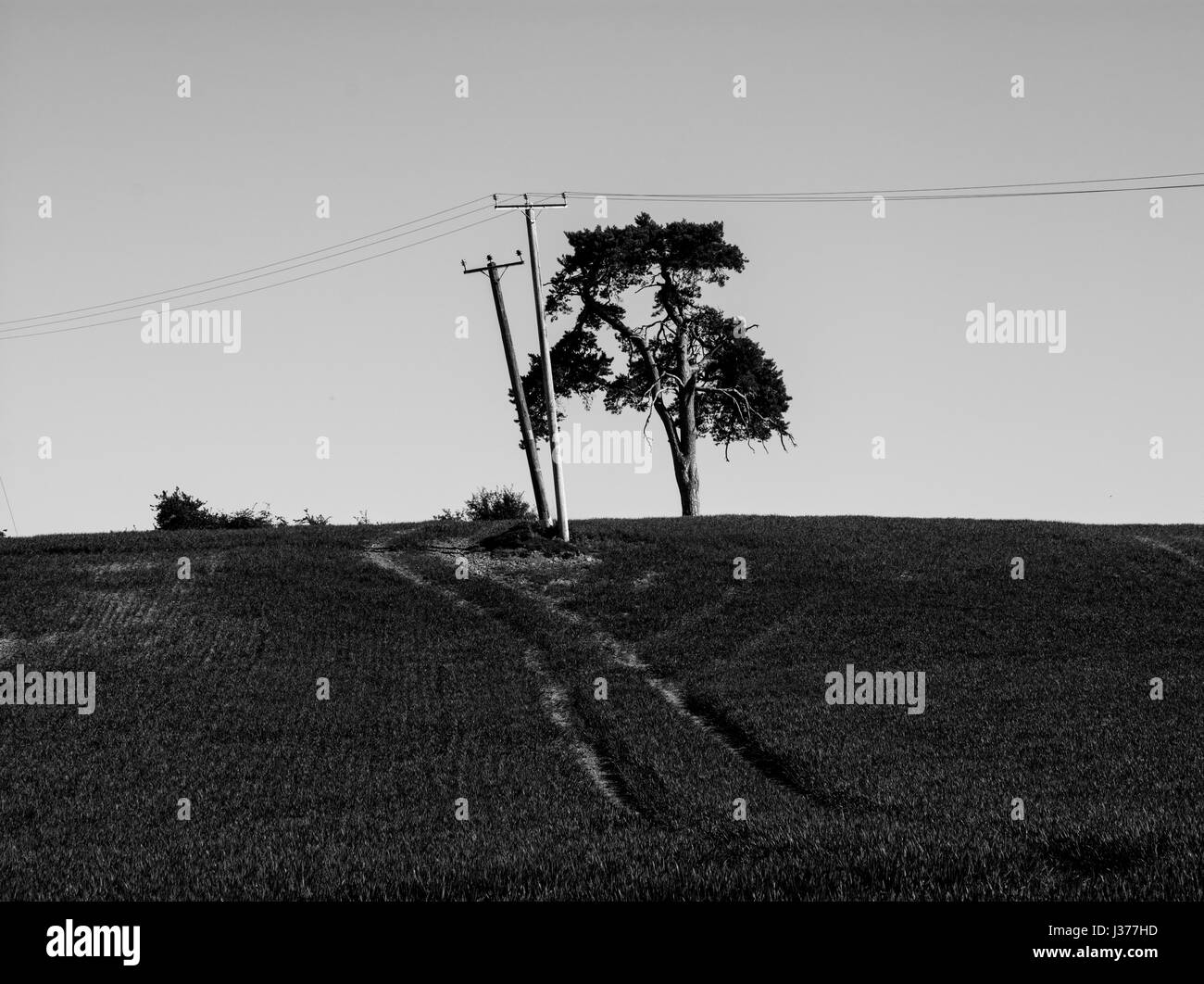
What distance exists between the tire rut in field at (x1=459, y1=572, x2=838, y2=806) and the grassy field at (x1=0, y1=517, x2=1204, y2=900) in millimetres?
107

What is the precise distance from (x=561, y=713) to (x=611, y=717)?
1699 mm

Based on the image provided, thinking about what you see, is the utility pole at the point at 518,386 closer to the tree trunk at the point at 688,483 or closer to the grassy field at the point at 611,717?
the grassy field at the point at 611,717

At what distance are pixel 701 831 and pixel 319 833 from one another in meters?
7.10

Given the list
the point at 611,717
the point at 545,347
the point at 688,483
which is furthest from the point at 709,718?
the point at 688,483

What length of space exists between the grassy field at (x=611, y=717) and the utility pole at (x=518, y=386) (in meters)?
2.88

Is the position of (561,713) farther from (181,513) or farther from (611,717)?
(181,513)

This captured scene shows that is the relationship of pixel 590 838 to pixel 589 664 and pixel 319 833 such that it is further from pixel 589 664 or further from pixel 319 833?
pixel 589 664

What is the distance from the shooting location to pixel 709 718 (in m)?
31.7

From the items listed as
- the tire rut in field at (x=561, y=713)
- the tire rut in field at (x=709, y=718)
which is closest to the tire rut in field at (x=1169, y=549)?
the tire rut in field at (x=709, y=718)

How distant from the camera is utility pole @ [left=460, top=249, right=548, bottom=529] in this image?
49531 mm

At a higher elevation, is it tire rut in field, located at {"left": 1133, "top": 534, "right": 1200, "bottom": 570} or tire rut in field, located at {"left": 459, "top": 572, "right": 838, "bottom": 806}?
tire rut in field, located at {"left": 1133, "top": 534, "right": 1200, "bottom": 570}

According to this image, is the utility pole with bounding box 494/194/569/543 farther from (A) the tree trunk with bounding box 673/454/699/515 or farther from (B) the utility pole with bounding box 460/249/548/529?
(A) the tree trunk with bounding box 673/454/699/515

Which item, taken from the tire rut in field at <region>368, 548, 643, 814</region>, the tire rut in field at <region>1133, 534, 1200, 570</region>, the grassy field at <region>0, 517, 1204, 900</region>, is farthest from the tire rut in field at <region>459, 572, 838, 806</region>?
the tire rut in field at <region>1133, 534, 1200, 570</region>
